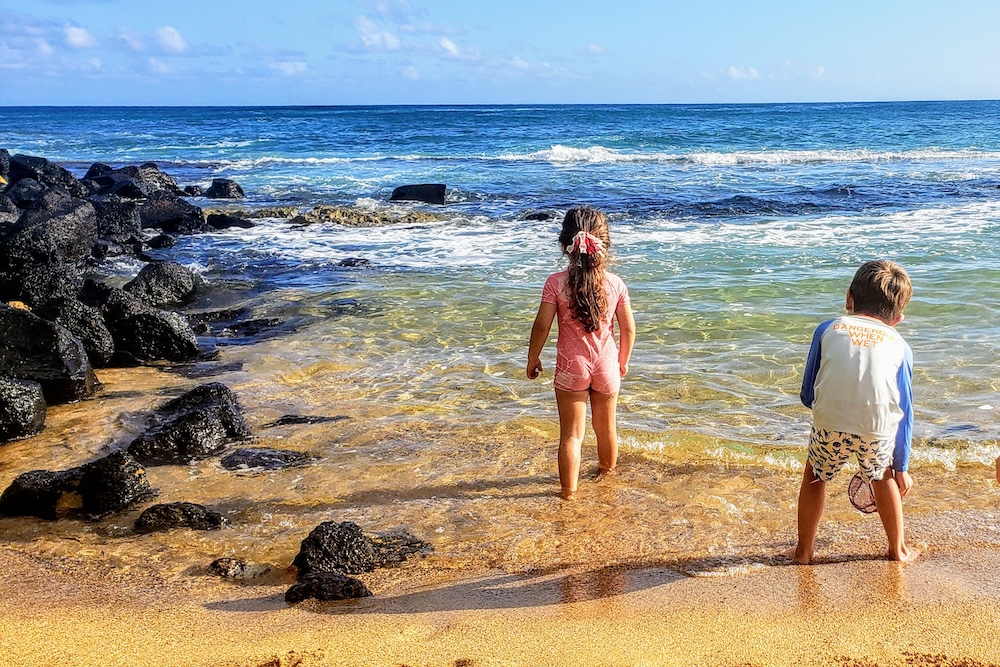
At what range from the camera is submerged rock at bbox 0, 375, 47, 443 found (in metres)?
6.06

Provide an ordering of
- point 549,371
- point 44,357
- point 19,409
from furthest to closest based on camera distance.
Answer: point 549,371, point 44,357, point 19,409

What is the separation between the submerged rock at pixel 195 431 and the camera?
227 inches

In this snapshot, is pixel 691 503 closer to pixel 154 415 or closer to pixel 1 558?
pixel 1 558

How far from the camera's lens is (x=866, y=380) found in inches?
150

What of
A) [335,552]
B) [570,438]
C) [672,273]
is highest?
[672,273]

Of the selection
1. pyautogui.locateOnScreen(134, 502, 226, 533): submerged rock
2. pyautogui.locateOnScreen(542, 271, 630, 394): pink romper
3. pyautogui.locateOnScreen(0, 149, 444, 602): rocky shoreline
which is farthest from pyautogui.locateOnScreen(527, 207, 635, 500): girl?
pyautogui.locateOnScreen(134, 502, 226, 533): submerged rock

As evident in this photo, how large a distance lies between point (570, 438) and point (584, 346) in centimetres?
54

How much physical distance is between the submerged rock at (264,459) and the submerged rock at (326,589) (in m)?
1.78

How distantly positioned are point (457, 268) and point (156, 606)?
30.4 feet

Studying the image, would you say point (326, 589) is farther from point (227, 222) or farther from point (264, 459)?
point (227, 222)

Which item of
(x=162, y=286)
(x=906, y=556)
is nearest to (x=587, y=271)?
(x=906, y=556)

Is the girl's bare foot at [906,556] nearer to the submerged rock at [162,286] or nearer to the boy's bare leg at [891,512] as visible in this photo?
the boy's bare leg at [891,512]

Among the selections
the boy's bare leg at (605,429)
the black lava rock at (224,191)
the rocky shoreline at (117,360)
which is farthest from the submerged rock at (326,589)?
the black lava rock at (224,191)

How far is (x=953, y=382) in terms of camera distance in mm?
6895
